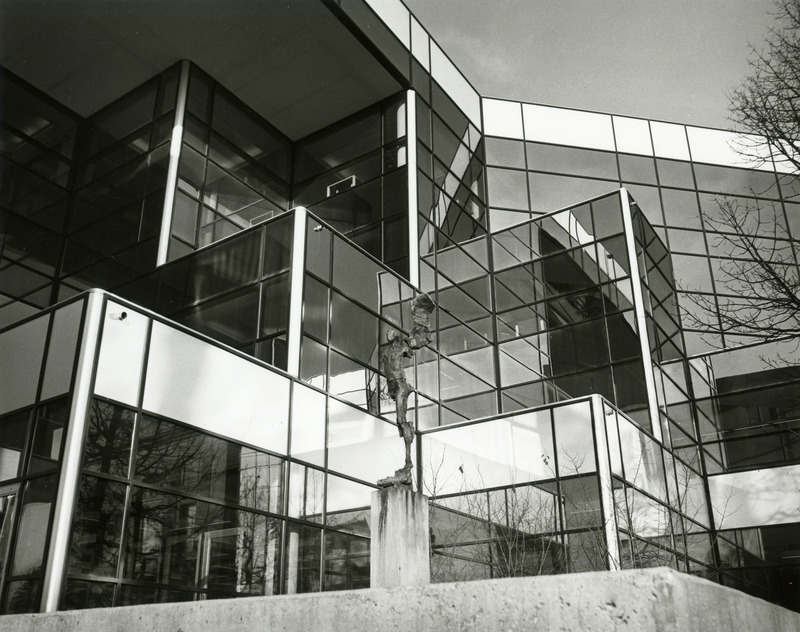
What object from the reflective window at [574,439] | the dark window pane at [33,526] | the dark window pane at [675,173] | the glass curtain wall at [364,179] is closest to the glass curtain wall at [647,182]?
the dark window pane at [675,173]

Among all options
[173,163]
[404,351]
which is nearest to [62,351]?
[404,351]

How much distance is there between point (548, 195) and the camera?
28.7 metres

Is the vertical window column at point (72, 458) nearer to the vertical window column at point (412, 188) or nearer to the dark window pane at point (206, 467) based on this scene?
the dark window pane at point (206, 467)

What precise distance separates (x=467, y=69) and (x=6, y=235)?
16.6 meters

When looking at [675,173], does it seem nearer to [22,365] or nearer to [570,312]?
[570,312]

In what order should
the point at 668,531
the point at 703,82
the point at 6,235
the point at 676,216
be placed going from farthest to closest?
the point at 676,216
the point at 703,82
the point at 6,235
the point at 668,531

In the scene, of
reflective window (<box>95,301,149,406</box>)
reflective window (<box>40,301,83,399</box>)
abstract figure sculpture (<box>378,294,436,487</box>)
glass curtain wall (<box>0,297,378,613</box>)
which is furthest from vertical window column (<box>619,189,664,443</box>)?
reflective window (<box>40,301,83,399</box>)

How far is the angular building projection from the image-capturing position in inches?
477

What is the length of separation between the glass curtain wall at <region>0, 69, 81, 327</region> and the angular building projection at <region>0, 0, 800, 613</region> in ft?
0.24

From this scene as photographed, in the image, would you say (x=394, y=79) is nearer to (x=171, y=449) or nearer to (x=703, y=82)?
(x=703, y=82)

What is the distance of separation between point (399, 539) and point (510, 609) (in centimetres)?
345

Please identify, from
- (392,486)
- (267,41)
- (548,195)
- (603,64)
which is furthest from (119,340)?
(603,64)

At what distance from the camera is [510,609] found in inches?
191

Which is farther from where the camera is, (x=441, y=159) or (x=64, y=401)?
(x=441, y=159)
